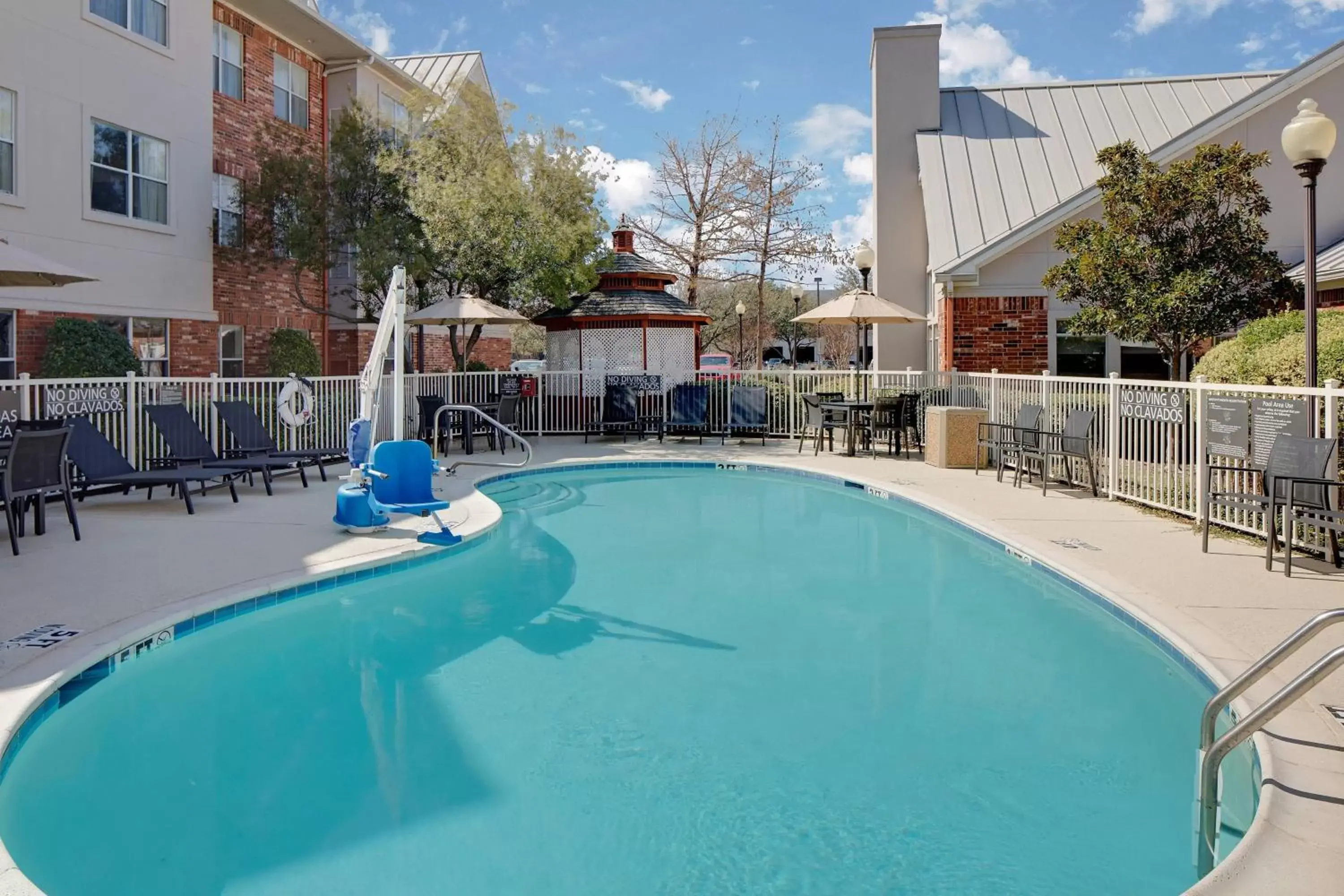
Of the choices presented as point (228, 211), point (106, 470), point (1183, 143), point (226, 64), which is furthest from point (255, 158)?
point (1183, 143)

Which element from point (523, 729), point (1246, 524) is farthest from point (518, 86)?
point (523, 729)

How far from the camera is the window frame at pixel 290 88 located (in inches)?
710

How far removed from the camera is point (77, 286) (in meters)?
13.7

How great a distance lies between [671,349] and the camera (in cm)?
1827

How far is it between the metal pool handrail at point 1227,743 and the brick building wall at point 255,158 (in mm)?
16826

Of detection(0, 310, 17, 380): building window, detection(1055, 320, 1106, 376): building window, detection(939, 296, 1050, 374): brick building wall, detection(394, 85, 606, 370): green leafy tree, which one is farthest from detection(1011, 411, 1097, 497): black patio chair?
detection(0, 310, 17, 380): building window

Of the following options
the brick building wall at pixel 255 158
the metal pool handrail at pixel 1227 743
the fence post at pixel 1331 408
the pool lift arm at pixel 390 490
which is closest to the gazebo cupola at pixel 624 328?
the brick building wall at pixel 255 158

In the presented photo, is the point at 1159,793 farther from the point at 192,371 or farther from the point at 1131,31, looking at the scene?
the point at 1131,31

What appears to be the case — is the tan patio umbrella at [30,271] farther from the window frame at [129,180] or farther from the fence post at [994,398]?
the fence post at [994,398]

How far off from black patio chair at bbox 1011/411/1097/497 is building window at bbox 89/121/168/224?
1369cm

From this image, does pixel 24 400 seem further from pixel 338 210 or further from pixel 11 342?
pixel 338 210

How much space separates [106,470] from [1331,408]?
33.0 feet

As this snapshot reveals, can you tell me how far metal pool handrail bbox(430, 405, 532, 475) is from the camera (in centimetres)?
1016

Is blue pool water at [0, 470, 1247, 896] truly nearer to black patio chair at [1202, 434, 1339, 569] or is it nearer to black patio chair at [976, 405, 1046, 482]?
black patio chair at [1202, 434, 1339, 569]
